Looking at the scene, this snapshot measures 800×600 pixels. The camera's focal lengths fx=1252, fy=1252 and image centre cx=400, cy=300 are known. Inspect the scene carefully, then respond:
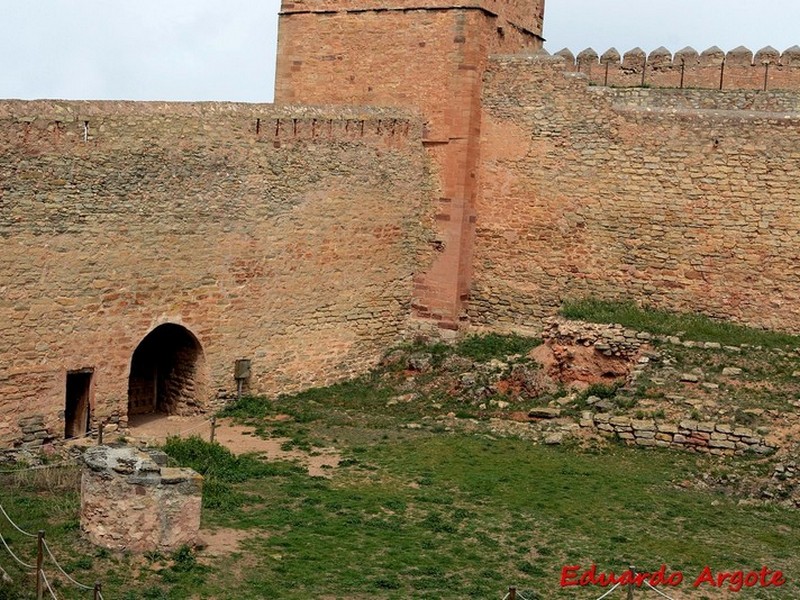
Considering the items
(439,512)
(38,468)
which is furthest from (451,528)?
(38,468)

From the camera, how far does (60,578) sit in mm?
10812

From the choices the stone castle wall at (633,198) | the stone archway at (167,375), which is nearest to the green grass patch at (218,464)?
the stone archway at (167,375)

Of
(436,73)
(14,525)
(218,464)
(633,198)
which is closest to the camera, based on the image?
(14,525)

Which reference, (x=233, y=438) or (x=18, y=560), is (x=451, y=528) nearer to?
(x=18, y=560)

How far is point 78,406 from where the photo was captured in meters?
15.9

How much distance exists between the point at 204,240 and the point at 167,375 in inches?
85.8

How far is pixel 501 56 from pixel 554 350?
481 cm

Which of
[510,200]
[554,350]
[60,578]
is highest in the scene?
[510,200]

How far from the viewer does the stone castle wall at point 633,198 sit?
1802cm

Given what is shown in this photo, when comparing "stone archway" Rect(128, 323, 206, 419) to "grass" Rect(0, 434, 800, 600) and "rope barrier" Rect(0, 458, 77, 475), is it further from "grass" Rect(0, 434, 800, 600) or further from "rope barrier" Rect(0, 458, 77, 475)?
"grass" Rect(0, 434, 800, 600)

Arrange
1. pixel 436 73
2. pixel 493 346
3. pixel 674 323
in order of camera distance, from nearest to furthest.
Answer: pixel 674 323 → pixel 493 346 → pixel 436 73

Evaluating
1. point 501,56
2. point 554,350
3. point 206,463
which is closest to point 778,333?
point 554,350

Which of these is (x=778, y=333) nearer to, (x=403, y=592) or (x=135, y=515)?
(x=403, y=592)

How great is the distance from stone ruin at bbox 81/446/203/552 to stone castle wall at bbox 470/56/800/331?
30.1 ft
